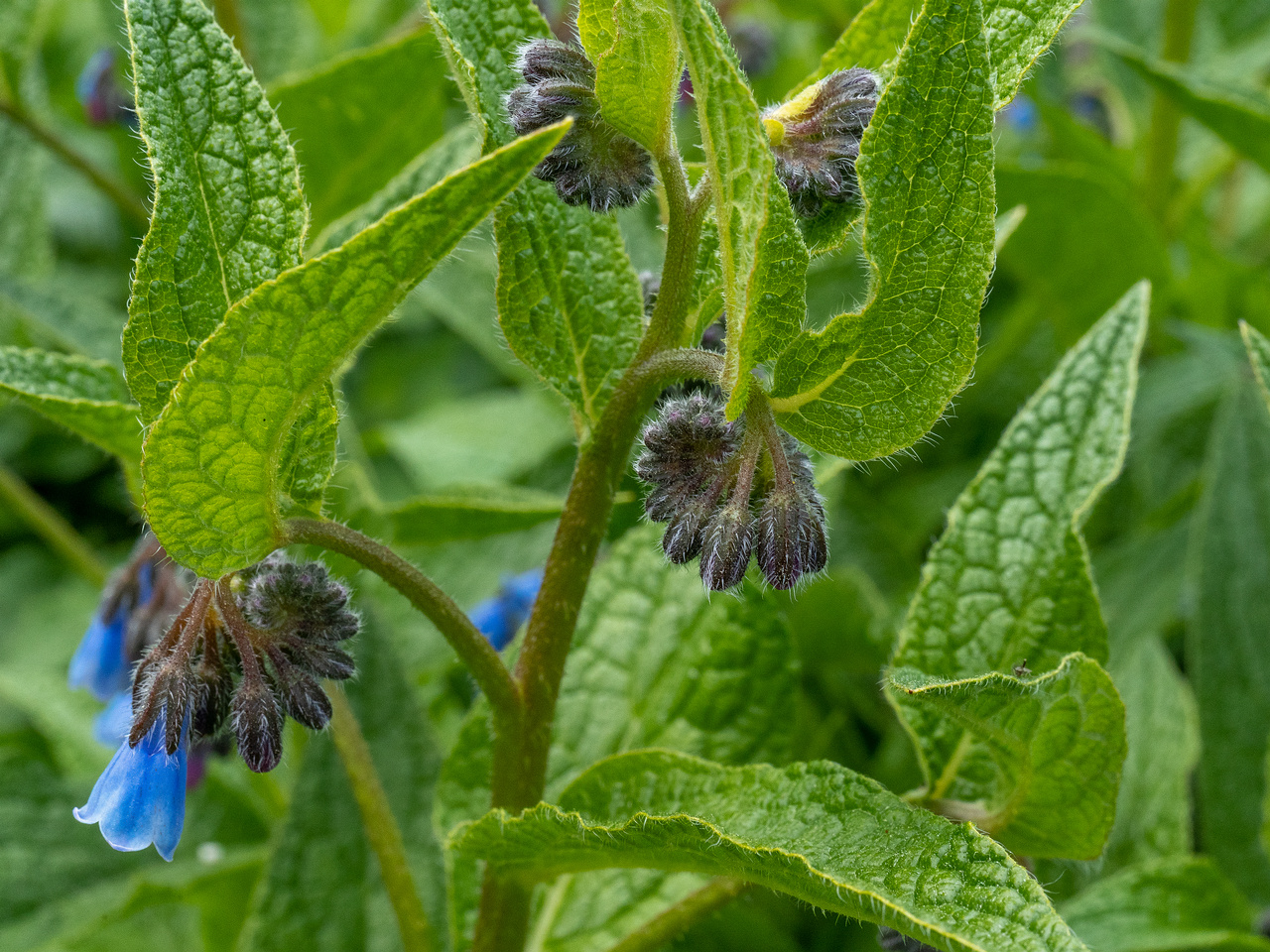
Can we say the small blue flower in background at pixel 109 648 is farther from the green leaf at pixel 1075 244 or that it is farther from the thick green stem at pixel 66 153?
the green leaf at pixel 1075 244

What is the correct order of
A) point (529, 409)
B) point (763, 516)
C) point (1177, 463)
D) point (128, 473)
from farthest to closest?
point (529, 409) < point (1177, 463) < point (128, 473) < point (763, 516)

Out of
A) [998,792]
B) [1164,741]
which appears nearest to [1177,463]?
[1164,741]

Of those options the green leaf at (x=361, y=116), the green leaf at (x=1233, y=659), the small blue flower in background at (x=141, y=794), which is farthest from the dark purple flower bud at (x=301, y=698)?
the green leaf at (x=1233, y=659)

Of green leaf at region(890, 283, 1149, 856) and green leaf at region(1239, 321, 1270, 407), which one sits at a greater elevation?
green leaf at region(1239, 321, 1270, 407)

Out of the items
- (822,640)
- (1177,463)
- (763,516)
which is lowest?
(763,516)

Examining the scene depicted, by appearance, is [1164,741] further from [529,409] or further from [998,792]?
[529,409]

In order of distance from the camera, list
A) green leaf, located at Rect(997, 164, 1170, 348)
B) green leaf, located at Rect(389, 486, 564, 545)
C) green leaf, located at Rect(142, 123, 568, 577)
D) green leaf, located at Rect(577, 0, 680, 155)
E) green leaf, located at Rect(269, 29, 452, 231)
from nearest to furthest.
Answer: green leaf, located at Rect(142, 123, 568, 577), green leaf, located at Rect(577, 0, 680, 155), green leaf, located at Rect(389, 486, 564, 545), green leaf, located at Rect(269, 29, 452, 231), green leaf, located at Rect(997, 164, 1170, 348)

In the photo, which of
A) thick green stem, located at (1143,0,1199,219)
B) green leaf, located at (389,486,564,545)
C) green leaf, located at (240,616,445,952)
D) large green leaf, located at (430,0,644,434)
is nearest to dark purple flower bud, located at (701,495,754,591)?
large green leaf, located at (430,0,644,434)

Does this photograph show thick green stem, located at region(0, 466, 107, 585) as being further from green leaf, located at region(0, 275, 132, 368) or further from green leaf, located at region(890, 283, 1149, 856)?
green leaf, located at region(890, 283, 1149, 856)
